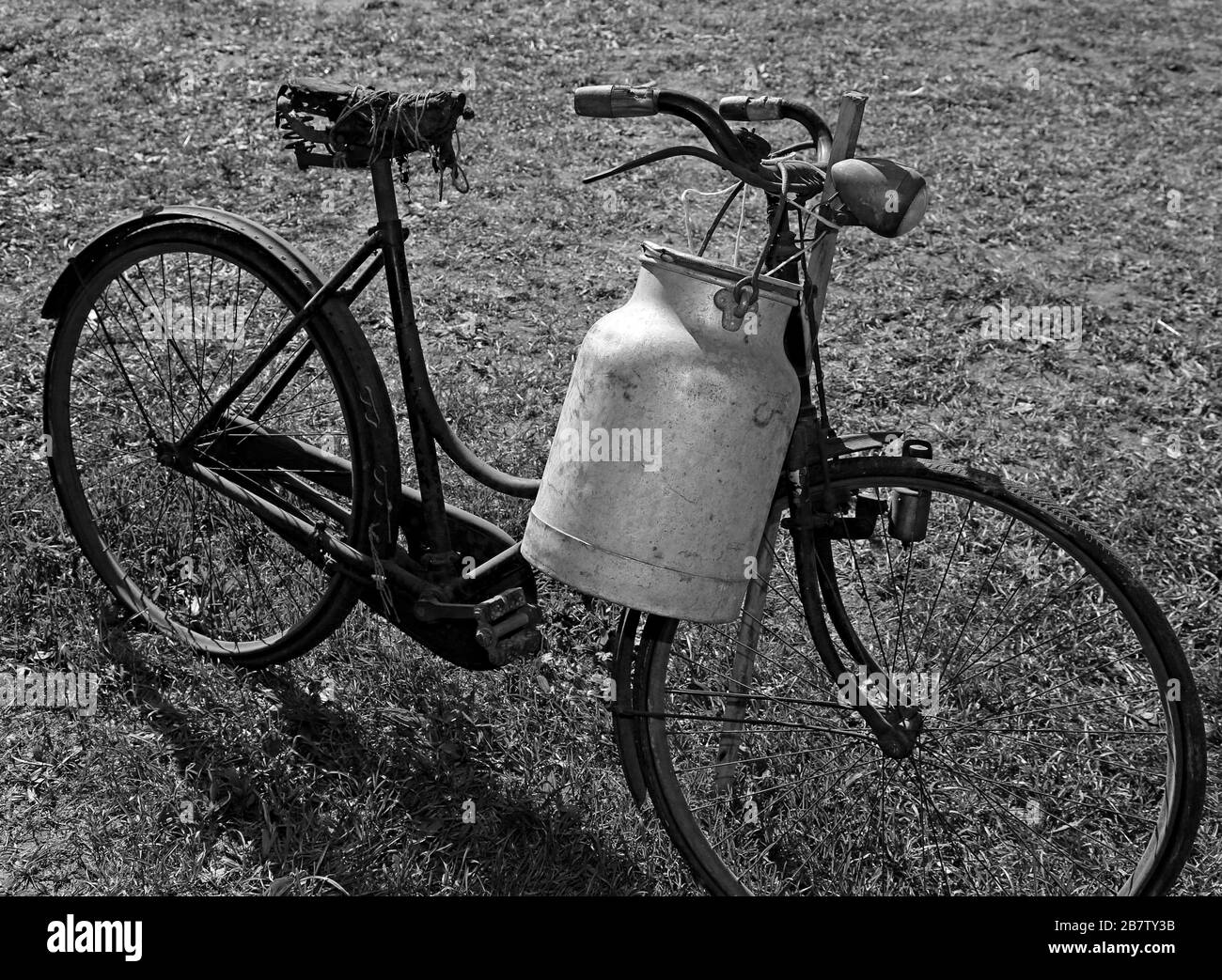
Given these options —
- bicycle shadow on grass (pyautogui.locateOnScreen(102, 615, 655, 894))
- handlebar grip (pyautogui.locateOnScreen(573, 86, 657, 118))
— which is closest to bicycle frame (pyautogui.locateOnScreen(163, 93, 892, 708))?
handlebar grip (pyautogui.locateOnScreen(573, 86, 657, 118))

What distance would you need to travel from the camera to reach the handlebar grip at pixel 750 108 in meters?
2.46

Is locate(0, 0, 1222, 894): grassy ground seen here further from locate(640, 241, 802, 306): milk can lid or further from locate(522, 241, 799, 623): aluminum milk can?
locate(640, 241, 802, 306): milk can lid

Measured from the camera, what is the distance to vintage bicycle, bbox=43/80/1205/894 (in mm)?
2338

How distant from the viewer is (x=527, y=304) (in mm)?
5707

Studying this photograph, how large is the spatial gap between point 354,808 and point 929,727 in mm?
1569

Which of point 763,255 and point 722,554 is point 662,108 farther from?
point 722,554

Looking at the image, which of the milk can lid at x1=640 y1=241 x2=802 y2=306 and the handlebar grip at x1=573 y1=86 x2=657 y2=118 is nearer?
the milk can lid at x1=640 y1=241 x2=802 y2=306

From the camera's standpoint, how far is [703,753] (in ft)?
10.7

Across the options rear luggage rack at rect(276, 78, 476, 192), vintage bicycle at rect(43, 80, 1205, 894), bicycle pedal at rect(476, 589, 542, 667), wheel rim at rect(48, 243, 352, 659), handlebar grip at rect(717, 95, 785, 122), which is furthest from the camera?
wheel rim at rect(48, 243, 352, 659)

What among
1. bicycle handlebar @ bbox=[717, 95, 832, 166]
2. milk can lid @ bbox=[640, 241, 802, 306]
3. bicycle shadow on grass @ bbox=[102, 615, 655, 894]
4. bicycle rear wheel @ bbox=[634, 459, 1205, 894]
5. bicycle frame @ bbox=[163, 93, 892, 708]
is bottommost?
bicycle shadow on grass @ bbox=[102, 615, 655, 894]

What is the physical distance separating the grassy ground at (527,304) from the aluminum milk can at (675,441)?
1024 mm

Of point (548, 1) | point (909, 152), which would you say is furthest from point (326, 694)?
point (548, 1)

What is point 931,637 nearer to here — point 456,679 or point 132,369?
point 456,679

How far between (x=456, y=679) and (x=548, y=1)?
832 cm
